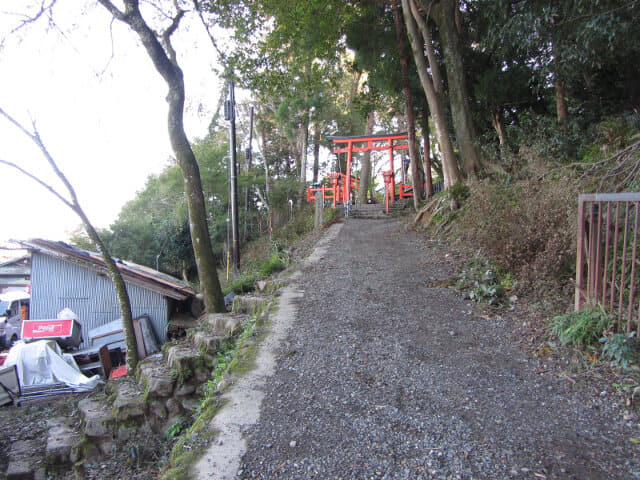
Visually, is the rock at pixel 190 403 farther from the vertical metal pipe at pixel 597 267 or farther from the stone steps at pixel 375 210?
the stone steps at pixel 375 210

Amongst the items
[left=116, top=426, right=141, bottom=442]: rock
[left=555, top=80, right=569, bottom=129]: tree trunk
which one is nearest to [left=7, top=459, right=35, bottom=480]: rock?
[left=116, top=426, right=141, bottom=442]: rock

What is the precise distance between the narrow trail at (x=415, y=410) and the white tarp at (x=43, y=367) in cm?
832

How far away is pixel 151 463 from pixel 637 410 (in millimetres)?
5241

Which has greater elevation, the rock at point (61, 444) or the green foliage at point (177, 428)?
the green foliage at point (177, 428)

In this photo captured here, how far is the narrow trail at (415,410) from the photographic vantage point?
8.13ft

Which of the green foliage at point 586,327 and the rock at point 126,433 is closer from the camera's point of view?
the green foliage at point 586,327

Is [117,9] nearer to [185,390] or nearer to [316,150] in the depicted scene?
[185,390]

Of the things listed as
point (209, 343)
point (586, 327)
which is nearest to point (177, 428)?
point (209, 343)

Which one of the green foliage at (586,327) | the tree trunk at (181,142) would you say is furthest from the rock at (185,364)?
the green foliage at (586,327)

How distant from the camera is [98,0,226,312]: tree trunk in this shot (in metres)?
7.94

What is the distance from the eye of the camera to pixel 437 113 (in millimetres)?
11492

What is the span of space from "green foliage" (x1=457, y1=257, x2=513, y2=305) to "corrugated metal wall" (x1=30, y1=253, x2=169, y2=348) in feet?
35.1

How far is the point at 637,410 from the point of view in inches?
115

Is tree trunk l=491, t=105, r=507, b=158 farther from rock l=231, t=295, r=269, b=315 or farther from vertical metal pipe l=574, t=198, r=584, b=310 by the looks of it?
vertical metal pipe l=574, t=198, r=584, b=310
